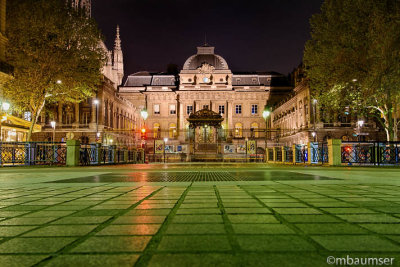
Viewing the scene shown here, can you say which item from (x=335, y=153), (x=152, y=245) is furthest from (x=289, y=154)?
(x=152, y=245)

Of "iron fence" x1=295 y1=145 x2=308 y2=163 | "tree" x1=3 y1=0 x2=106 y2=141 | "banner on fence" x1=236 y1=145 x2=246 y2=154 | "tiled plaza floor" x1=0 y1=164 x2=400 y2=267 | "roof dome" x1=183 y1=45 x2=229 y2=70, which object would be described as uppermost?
"roof dome" x1=183 y1=45 x2=229 y2=70

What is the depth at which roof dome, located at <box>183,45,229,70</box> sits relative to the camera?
2598 inches

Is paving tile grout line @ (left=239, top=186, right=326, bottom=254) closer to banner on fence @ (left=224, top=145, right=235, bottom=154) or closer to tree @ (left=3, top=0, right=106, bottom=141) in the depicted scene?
banner on fence @ (left=224, top=145, right=235, bottom=154)

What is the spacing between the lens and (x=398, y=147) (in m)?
17.1

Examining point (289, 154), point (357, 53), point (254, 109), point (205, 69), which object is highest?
point (205, 69)

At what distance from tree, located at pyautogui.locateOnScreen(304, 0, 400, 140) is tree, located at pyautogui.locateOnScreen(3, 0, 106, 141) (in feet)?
60.9

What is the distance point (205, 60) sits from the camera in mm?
66812

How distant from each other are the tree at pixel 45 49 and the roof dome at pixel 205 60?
40684 mm

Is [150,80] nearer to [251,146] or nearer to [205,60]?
[205,60]

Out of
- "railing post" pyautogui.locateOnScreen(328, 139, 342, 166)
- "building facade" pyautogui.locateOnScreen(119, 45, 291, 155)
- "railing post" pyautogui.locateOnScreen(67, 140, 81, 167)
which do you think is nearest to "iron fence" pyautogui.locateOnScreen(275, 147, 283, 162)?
"railing post" pyautogui.locateOnScreen(328, 139, 342, 166)

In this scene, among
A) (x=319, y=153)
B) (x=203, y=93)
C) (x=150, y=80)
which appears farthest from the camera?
(x=150, y=80)

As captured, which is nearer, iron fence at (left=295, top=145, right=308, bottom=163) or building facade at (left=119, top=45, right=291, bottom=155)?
iron fence at (left=295, top=145, right=308, bottom=163)

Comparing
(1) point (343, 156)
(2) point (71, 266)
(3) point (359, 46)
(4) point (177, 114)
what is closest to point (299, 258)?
(2) point (71, 266)

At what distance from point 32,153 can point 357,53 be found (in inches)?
883
